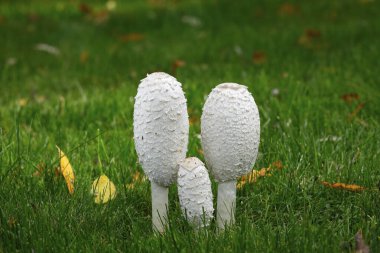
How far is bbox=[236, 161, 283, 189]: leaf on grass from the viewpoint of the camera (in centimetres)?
273

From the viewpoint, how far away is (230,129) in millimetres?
2166

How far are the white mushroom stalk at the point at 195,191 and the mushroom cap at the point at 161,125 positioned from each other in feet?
0.22

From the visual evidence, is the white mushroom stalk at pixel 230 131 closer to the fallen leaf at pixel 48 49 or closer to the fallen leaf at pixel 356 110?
the fallen leaf at pixel 356 110

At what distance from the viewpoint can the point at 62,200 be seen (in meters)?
2.51

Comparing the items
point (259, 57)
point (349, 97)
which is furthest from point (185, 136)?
point (259, 57)

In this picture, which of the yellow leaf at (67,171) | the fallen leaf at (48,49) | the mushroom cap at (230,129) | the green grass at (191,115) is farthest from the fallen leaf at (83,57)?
the mushroom cap at (230,129)

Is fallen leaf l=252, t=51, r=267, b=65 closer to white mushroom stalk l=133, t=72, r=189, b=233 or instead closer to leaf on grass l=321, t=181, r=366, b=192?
leaf on grass l=321, t=181, r=366, b=192

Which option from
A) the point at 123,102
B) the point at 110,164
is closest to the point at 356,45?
the point at 123,102

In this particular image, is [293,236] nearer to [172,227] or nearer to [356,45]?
[172,227]

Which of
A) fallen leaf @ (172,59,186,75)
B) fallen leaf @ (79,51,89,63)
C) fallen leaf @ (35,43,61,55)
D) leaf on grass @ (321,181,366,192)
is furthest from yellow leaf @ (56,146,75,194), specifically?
fallen leaf @ (35,43,61,55)

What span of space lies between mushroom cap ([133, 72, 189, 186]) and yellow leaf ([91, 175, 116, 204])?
1.42 feet

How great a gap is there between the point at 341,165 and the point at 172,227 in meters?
0.99

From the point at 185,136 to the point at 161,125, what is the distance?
0.41 feet

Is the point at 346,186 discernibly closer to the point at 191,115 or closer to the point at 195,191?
the point at 195,191
